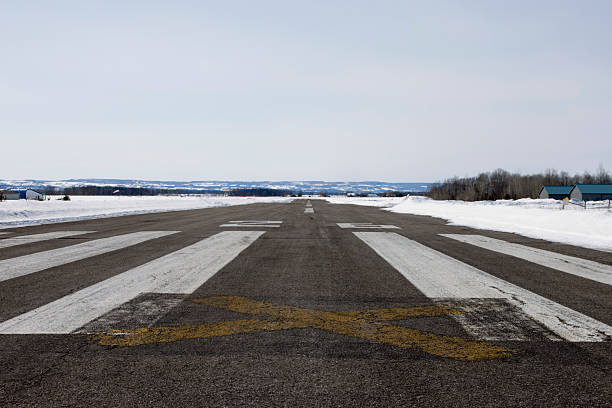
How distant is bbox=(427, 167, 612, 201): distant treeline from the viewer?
104m

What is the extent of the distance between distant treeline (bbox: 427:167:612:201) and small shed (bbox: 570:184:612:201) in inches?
578

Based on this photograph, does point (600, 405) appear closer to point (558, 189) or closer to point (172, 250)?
point (172, 250)

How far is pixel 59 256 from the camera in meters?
6.88

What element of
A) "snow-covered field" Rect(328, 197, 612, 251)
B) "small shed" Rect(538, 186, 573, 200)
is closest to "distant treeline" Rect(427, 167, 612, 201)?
"small shed" Rect(538, 186, 573, 200)

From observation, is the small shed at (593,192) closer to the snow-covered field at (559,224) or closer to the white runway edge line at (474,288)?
the snow-covered field at (559,224)

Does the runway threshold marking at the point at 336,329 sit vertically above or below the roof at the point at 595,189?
below

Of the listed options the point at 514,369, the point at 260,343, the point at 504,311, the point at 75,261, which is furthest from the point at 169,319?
the point at 75,261

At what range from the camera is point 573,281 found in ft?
16.7

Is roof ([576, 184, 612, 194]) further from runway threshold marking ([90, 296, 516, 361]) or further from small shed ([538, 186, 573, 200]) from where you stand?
runway threshold marking ([90, 296, 516, 361])

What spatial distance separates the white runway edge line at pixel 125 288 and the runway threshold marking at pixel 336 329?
2.03 ft

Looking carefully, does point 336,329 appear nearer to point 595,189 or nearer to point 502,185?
point 595,189

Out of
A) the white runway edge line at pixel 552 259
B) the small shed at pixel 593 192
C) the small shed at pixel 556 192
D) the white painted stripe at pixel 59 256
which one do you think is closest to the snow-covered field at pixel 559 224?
the white runway edge line at pixel 552 259

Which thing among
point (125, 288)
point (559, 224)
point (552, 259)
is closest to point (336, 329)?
point (125, 288)

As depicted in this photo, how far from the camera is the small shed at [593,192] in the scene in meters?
76.6
